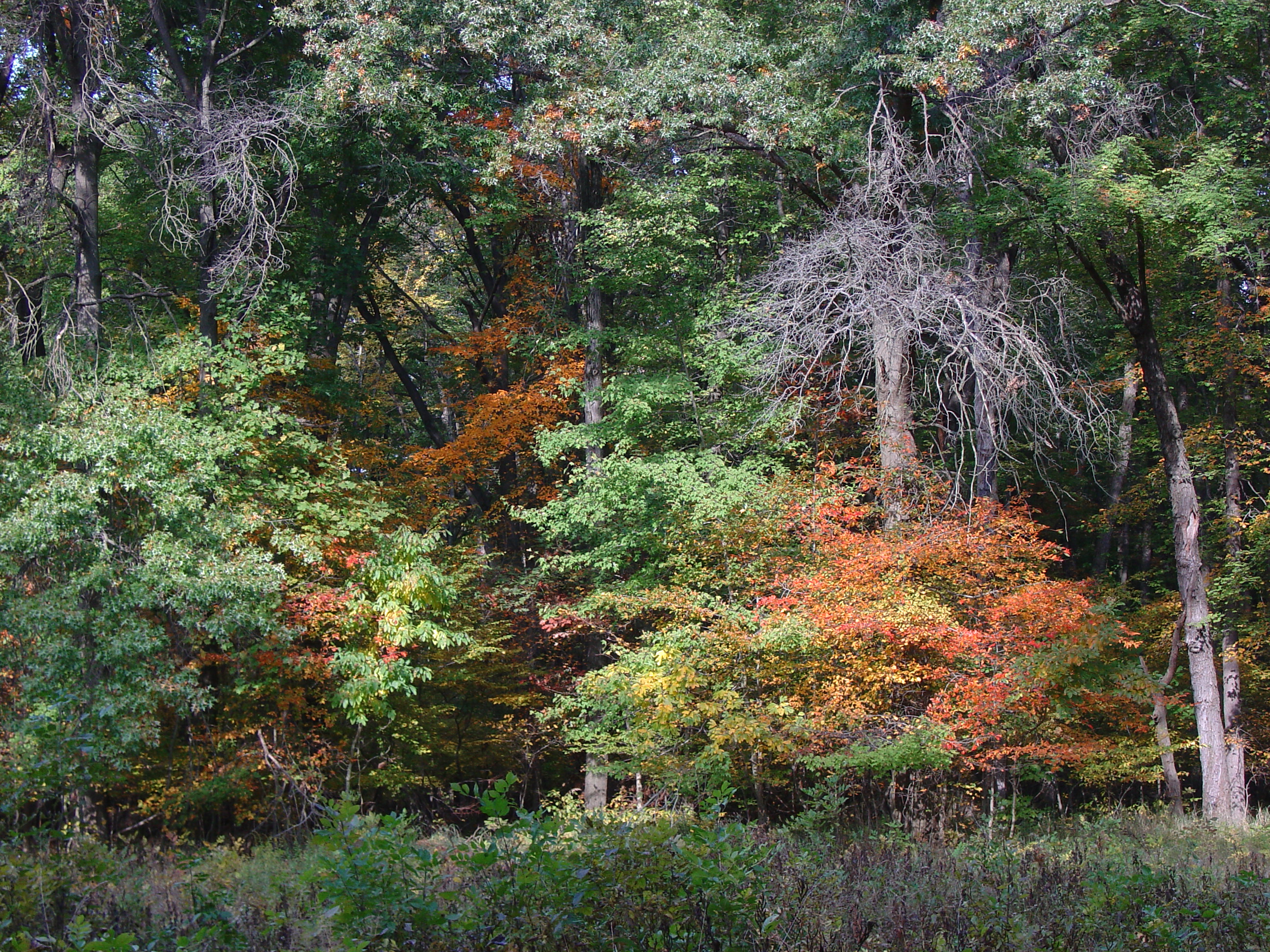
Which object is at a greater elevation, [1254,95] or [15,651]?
[1254,95]

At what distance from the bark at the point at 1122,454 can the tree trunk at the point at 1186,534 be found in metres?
0.89

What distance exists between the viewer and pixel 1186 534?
500 inches

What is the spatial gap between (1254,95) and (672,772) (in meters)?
11.9

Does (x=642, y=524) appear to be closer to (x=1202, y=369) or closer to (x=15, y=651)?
(x=15, y=651)

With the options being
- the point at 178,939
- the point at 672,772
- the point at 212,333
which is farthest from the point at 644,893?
the point at 212,333

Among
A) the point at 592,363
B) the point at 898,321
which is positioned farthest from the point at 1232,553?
the point at 592,363

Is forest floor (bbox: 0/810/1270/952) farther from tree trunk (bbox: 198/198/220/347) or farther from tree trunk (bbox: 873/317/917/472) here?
tree trunk (bbox: 198/198/220/347)

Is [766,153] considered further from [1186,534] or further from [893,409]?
[1186,534]

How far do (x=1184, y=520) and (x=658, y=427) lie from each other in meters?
7.23

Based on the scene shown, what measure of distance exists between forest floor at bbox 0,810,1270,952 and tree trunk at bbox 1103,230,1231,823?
7.68 m

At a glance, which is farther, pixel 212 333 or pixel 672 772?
pixel 212 333

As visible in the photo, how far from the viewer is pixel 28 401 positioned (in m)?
9.43

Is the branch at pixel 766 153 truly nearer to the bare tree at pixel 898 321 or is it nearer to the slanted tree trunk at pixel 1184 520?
the bare tree at pixel 898 321

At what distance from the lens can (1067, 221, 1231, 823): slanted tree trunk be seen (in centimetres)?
1195
